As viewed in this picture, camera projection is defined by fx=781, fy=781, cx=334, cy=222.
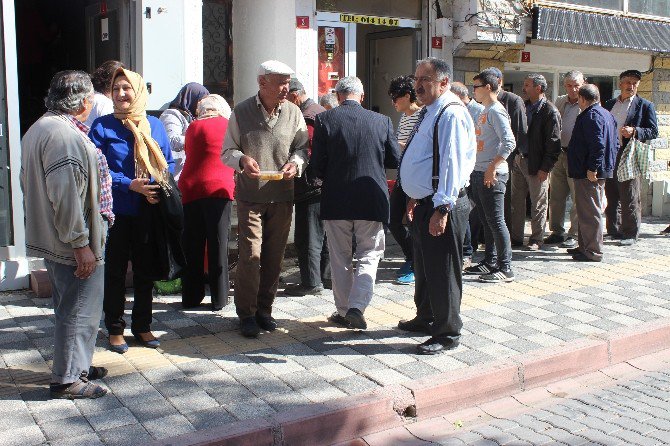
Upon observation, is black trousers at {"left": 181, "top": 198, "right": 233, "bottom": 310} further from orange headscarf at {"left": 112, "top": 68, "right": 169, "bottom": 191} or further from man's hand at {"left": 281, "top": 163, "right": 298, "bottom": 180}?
orange headscarf at {"left": 112, "top": 68, "right": 169, "bottom": 191}

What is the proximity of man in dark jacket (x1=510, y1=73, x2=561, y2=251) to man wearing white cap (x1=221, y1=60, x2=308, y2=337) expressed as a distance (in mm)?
4069

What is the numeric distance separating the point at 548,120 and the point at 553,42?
2679mm

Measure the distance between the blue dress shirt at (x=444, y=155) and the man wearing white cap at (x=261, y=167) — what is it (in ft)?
2.92

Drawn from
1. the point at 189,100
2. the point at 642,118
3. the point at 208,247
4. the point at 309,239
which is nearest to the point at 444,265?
the point at 309,239

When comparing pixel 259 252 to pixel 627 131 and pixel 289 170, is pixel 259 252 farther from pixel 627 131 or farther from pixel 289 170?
pixel 627 131

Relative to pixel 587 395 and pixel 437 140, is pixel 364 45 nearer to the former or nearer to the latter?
pixel 437 140

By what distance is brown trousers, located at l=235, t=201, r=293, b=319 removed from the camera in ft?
18.6

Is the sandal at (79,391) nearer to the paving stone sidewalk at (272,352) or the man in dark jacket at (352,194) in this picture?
the paving stone sidewalk at (272,352)

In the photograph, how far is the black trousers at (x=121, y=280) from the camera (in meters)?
5.25

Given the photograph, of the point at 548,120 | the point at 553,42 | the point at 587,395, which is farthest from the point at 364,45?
the point at 587,395

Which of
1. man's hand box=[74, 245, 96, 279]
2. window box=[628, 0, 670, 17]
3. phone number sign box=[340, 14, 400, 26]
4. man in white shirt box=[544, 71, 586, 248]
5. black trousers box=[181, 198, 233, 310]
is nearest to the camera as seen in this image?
man's hand box=[74, 245, 96, 279]

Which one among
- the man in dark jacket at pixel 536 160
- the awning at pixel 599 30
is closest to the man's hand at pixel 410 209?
the man in dark jacket at pixel 536 160

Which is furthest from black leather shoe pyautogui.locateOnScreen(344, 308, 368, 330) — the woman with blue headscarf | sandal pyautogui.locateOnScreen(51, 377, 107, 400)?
the woman with blue headscarf

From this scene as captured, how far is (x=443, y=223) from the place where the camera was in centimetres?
Answer: 512
